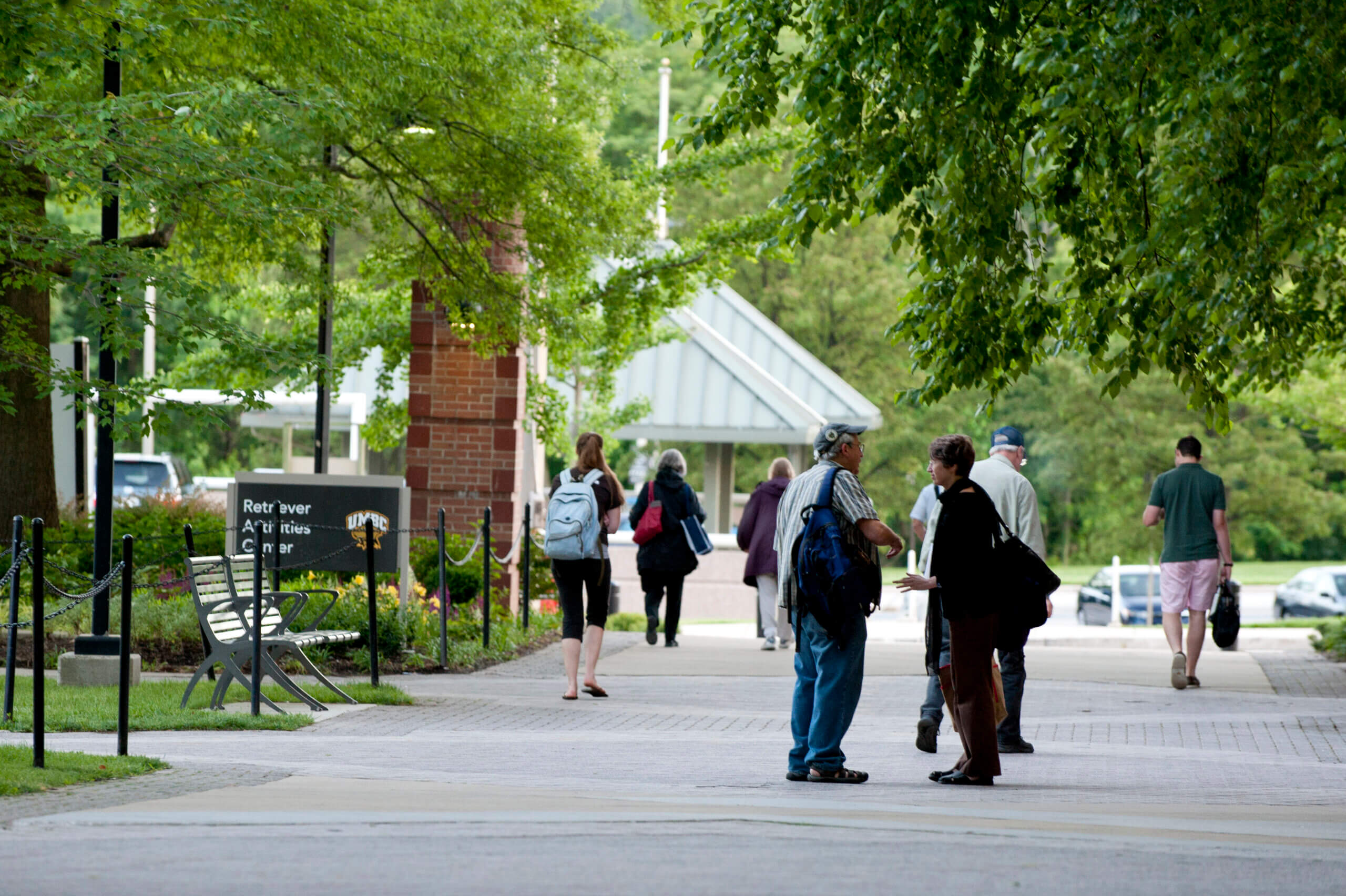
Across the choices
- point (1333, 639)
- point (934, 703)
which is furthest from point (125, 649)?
point (1333, 639)

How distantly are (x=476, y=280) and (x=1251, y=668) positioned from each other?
818 centimetres

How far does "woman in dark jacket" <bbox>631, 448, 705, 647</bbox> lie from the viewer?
16.5 m

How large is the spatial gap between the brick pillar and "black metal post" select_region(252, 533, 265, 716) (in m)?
7.63

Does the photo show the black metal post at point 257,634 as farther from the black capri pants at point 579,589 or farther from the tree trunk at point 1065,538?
the tree trunk at point 1065,538

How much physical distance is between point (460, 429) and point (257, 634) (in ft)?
26.0

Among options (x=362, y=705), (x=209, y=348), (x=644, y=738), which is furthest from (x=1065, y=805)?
(x=209, y=348)

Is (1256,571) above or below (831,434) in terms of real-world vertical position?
below

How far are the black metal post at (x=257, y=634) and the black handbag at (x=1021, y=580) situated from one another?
4521 mm

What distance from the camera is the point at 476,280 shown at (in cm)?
1606

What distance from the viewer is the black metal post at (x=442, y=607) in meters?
13.0

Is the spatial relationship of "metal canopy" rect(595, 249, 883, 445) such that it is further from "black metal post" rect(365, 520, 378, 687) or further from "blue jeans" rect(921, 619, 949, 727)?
"blue jeans" rect(921, 619, 949, 727)

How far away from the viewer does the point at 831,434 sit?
26.1 ft

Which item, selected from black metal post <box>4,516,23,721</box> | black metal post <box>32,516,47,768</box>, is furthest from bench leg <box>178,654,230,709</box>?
black metal post <box>32,516,47,768</box>

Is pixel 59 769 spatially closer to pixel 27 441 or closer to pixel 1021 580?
pixel 1021 580
